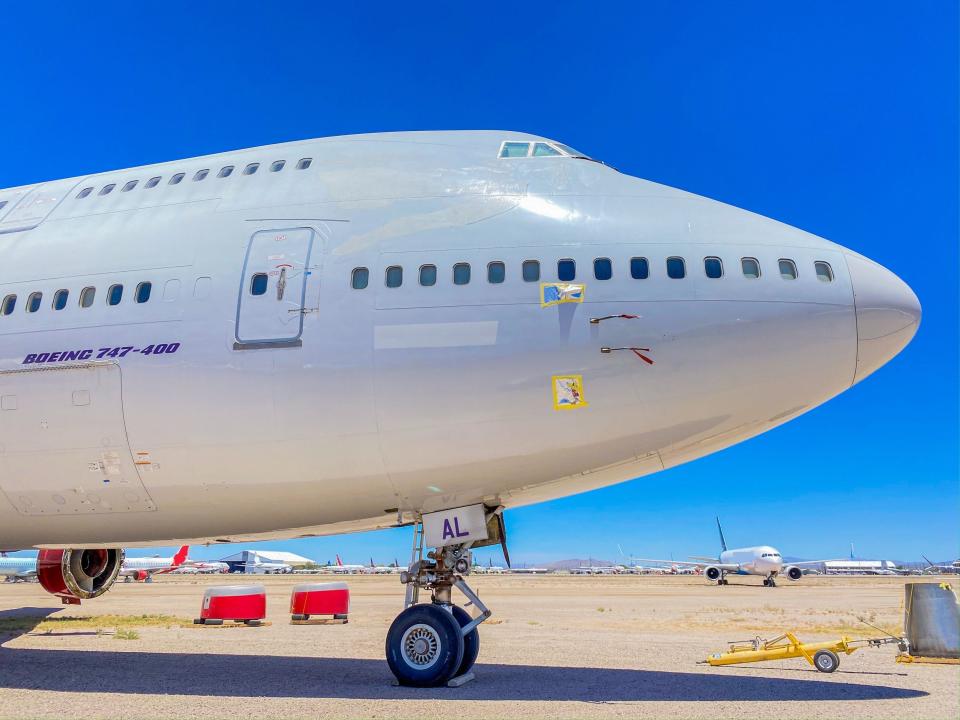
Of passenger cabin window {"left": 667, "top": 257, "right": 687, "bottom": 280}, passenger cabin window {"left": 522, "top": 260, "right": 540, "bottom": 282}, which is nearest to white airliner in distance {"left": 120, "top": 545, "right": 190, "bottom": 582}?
passenger cabin window {"left": 522, "top": 260, "right": 540, "bottom": 282}

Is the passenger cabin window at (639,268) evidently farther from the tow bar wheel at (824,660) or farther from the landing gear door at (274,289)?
the tow bar wheel at (824,660)

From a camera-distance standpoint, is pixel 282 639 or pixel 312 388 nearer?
pixel 312 388

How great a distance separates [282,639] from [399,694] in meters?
8.15

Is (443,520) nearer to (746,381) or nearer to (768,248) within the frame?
(746,381)

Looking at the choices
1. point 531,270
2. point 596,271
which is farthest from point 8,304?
point 596,271

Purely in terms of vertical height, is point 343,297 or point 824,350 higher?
point 343,297

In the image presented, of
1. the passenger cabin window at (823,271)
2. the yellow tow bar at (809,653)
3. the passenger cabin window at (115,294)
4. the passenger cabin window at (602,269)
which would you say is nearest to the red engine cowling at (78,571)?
the passenger cabin window at (115,294)

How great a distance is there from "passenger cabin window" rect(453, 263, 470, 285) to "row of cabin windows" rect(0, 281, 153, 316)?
4034 millimetres

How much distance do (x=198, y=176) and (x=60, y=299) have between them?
2.60 meters

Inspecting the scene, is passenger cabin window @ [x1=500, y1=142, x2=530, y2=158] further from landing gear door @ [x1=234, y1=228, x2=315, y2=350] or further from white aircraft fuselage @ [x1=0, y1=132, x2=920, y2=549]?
landing gear door @ [x1=234, y1=228, x2=315, y2=350]

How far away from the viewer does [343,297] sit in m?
9.52

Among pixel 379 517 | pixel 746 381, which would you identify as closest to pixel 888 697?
pixel 746 381

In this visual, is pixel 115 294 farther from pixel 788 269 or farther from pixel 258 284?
pixel 788 269

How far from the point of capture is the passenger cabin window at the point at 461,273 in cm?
934
